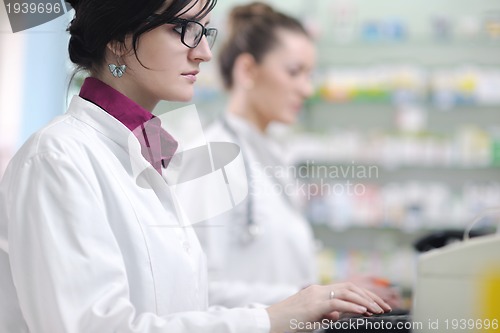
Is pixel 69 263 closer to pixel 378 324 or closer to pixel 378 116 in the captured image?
pixel 378 324

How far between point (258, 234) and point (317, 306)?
1187 millimetres

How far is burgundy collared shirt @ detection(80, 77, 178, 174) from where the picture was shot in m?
1.20

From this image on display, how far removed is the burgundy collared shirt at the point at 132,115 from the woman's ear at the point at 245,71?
1364 mm

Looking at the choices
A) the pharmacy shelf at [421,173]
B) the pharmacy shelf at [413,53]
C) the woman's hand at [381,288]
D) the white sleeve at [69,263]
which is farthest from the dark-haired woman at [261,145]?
the pharmacy shelf at [413,53]

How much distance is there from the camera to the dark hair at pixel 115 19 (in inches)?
44.7

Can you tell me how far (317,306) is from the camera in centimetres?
109

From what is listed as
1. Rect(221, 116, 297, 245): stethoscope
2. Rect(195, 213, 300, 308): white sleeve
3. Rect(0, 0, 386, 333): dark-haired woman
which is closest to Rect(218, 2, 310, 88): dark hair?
Rect(221, 116, 297, 245): stethoscope

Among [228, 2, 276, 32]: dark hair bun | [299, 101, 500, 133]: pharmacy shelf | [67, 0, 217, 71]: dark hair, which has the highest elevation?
[67, 0, 217, 71]: dark hair

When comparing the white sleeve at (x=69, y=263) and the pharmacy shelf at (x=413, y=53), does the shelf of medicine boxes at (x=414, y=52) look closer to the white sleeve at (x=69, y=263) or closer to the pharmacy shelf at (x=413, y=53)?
the pharmacy shelf at (x=413, y=53)

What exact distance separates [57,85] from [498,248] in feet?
3.47

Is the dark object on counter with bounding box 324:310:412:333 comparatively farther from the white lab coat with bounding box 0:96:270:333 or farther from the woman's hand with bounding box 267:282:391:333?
the white lab coat with bounding box 0:96:270:333

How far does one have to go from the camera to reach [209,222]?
2082 mm

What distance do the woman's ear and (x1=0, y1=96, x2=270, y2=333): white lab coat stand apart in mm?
1413

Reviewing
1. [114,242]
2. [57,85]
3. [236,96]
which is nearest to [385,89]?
[236,96]
